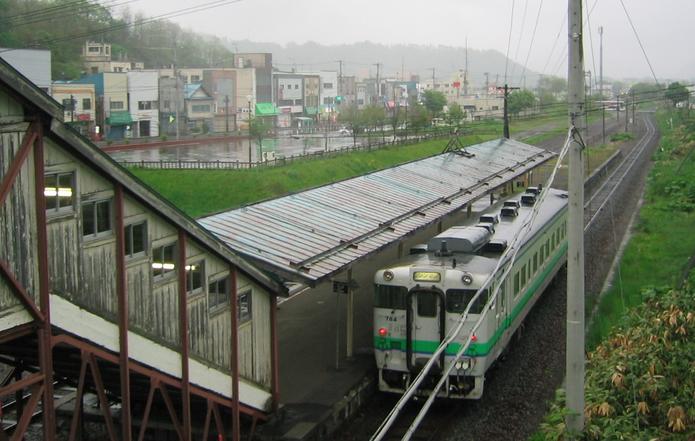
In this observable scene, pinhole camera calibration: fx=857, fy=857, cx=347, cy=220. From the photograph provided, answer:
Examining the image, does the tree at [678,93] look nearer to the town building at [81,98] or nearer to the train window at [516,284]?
the train window at [516,284]

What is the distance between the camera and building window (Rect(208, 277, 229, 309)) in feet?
31.2

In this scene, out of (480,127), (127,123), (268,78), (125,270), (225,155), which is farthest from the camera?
(268,78)

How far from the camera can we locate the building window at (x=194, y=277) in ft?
30.0

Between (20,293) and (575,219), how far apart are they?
15.7ft

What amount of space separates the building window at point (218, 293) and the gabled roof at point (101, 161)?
27 centimetres

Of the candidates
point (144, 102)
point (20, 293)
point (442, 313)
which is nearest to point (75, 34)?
point (144, 102)

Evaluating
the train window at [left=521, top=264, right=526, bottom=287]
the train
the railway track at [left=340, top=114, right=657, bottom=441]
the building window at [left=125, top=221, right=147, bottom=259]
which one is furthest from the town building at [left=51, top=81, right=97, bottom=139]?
the building window at [left=125, top=221, right=147, bottom=259]

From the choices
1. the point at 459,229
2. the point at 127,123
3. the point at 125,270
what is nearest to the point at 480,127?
the point at 127,123

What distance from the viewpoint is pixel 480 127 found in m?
68.0

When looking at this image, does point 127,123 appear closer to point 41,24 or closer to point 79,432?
point 41,24

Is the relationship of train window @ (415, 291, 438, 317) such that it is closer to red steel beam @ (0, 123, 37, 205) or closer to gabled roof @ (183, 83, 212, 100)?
red steel beam @ (0, 123, 37, 205)

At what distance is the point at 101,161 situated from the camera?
295 inches

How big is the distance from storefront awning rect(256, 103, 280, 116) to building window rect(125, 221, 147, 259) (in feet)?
190

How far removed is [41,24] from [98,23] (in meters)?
8.41
